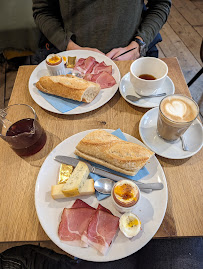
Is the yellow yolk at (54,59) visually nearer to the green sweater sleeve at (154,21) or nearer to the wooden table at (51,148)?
the wooden table at (51,148)

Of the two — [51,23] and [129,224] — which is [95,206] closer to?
[129,224]

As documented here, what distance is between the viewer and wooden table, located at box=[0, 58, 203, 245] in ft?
2.51

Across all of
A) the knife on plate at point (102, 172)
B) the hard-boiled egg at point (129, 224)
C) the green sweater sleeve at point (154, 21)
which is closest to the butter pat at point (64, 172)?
the knife on plate at point (102, 172)

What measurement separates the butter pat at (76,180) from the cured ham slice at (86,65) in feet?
2.12

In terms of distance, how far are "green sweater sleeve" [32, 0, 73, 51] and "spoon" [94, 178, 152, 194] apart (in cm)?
108

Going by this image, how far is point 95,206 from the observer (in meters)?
0.79

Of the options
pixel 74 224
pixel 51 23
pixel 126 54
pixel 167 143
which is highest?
pixel 51 23

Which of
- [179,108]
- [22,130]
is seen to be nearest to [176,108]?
[179,108]

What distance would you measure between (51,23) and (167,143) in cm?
121

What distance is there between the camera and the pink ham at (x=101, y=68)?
120cm

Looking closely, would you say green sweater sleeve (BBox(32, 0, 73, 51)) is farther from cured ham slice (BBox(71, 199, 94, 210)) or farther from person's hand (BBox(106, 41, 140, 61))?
cured ham slice (BBox(71, 199, 94, 210))

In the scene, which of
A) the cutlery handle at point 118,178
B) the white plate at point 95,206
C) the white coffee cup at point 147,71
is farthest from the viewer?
the white coffee cup at point 147,71

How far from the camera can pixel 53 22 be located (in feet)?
4.86

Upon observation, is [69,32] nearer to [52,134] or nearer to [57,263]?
[52,134]
